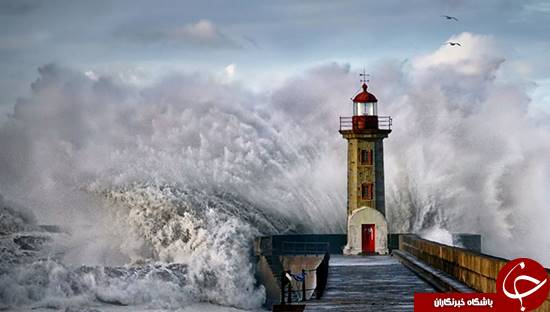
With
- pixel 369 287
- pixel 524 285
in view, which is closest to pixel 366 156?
pixel 369 287

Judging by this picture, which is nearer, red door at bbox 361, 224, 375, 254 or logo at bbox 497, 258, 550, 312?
logo at bbox 497, 258, 550, 312

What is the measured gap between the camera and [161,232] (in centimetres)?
3819

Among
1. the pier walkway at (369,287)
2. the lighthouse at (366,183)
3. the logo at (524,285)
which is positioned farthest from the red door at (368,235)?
the logo at (524,285)

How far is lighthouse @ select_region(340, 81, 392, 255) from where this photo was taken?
29875 mm

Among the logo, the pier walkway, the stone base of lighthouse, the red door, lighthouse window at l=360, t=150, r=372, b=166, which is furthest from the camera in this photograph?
lighthouse window at l=360, t=150, r=372, b=166

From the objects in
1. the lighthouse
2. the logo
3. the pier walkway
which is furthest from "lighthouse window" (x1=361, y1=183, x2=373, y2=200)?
the logo

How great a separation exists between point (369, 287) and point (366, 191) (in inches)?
466

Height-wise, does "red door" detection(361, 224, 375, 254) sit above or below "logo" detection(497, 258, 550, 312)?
above

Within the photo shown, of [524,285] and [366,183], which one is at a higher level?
[366,183]

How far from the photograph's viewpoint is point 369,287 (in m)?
18.5

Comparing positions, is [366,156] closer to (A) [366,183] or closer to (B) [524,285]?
(A) [366,183]

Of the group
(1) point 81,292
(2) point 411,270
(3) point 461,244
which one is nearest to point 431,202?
(3) point 461,244

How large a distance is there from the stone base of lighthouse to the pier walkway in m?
3.62

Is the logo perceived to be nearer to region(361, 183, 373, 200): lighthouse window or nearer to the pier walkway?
the pier walkway
